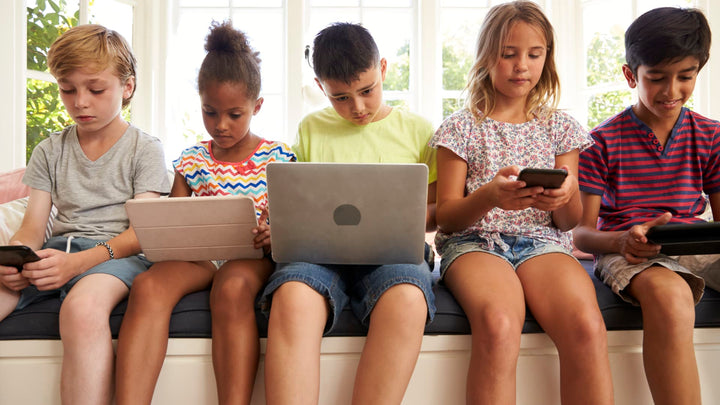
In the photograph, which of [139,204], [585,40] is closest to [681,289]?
[139,204]

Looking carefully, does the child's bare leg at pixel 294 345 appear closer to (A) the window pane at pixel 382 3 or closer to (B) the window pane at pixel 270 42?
(B) the window pane at pixel 270 42

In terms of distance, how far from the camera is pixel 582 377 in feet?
3.72

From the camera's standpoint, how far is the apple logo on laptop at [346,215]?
→ 1.11 metres

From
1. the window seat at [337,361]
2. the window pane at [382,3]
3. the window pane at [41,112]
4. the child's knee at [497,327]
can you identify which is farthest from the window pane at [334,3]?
the child's knee at [497,327]

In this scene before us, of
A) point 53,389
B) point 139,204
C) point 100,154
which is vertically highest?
point 100,154

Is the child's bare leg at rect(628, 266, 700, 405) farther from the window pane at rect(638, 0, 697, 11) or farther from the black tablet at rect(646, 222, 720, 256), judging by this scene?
the window pane at rect(638, 0, 697, 11)

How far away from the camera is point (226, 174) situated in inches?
58.4

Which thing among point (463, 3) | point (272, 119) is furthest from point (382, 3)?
point (272, 119)

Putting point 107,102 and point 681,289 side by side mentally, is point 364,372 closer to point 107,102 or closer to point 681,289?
point 681,289

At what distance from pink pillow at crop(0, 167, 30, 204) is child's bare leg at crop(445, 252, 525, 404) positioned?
4.23ft

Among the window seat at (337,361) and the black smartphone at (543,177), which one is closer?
the black smartphone at (543,177)

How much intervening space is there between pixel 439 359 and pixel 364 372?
0.19 m

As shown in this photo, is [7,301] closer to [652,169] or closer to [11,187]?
[11,187]

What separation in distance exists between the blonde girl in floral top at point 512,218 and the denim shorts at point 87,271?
2.29ft
